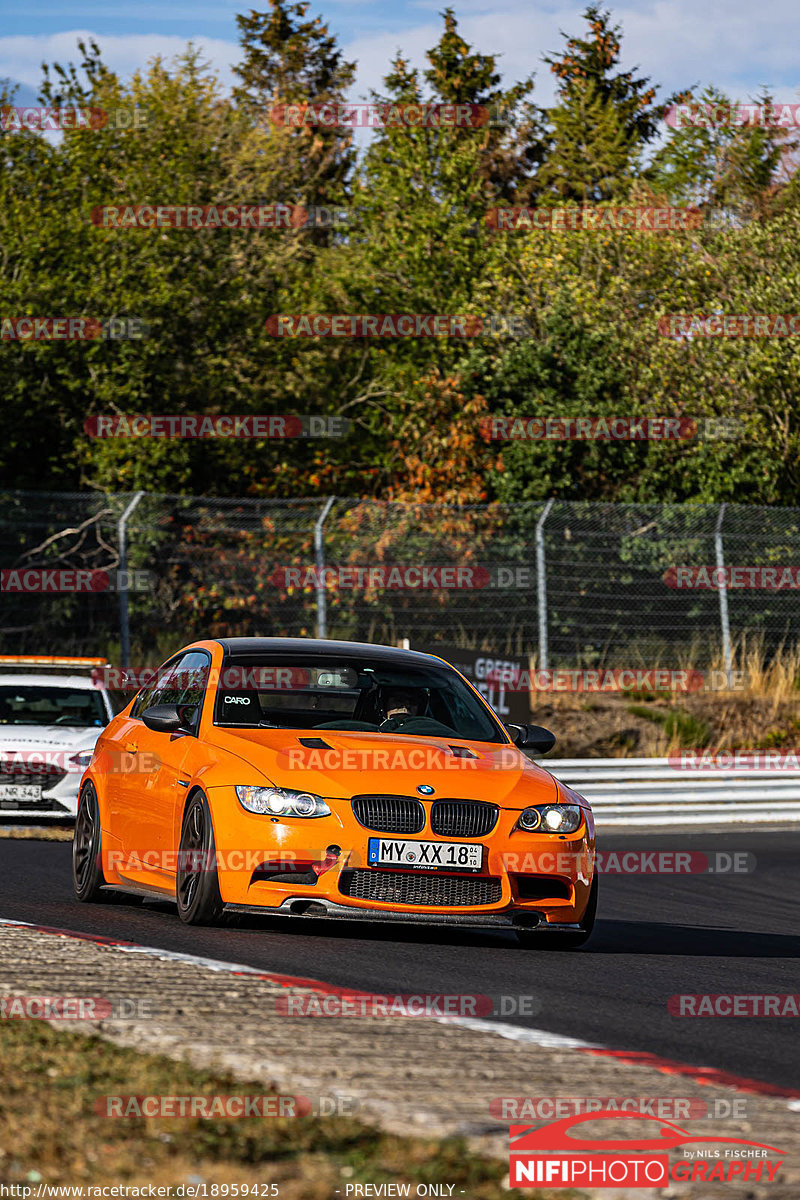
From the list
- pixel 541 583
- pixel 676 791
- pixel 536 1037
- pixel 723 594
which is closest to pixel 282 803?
pixel 536 1037

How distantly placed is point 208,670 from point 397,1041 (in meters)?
4.54

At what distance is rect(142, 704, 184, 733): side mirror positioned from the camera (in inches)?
370

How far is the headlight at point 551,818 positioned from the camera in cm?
866

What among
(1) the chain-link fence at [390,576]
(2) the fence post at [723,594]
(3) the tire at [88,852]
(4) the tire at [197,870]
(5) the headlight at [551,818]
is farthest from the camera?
(2) the fence post at [723,594]

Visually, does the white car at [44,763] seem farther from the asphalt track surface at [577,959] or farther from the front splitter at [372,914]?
the front splitter at [372,914]

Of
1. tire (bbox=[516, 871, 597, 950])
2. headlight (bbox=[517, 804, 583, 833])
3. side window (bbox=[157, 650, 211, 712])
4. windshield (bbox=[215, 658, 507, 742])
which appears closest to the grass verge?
headlight (bbox=[517, 804, 583, 833])

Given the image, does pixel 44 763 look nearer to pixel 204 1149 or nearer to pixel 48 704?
pixel 48 704

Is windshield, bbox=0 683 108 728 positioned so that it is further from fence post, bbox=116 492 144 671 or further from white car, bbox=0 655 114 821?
fence post, bbox=116 492 144 671

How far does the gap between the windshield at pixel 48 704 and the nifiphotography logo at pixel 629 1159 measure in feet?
42.7

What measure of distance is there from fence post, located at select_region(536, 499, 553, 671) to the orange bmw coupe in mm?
13457

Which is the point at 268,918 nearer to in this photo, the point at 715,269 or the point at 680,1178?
the point at 680,1178

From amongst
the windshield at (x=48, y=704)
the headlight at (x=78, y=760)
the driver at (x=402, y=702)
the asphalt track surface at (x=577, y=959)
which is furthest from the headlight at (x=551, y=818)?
the windshield at (x=48, y=704)

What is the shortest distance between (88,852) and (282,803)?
2.37 metres

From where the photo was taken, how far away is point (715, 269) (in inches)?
1353
